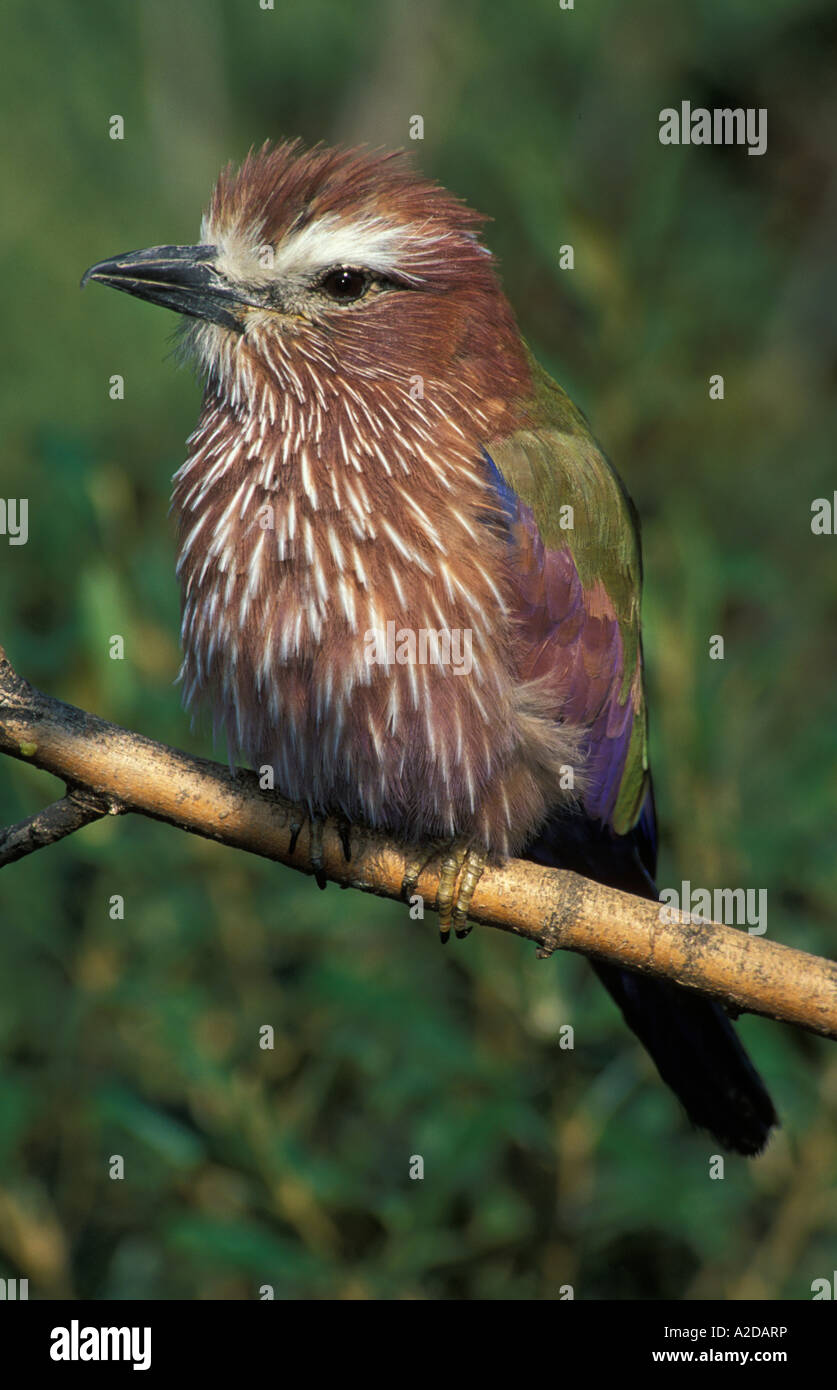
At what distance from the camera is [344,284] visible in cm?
314

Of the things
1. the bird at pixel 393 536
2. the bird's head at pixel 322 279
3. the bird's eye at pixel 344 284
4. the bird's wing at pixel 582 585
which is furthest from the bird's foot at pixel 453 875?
the bird's eye at pixel 344 284

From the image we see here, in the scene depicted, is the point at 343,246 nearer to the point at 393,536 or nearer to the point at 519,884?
the point at 393,536

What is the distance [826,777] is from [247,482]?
164cm

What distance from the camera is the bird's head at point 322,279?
3105mm

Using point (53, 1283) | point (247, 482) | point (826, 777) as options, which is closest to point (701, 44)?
point (826, 777)

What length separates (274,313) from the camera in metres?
3.15

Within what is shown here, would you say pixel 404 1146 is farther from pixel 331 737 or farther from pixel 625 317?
pixel 625 317

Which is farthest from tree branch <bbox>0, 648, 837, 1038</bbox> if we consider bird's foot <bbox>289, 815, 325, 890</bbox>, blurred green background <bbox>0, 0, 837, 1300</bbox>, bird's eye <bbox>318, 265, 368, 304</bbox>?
bird's eye <bbox>318, 265, 368, 304</bbox>

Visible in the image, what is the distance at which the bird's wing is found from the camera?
312 centimetres

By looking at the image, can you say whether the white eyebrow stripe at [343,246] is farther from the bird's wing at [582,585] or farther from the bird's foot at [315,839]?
the bird's foot at [315,839]

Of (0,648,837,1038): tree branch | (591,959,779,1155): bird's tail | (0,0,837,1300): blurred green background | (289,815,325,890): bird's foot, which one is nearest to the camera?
(0,648,837,1038): tree branch

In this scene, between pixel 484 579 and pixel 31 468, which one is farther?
pixel 31 468

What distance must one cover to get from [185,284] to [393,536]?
0.67 meters

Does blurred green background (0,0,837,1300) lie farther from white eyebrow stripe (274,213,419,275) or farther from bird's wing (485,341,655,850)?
white eyebrow stripe (274,213,419,275)
